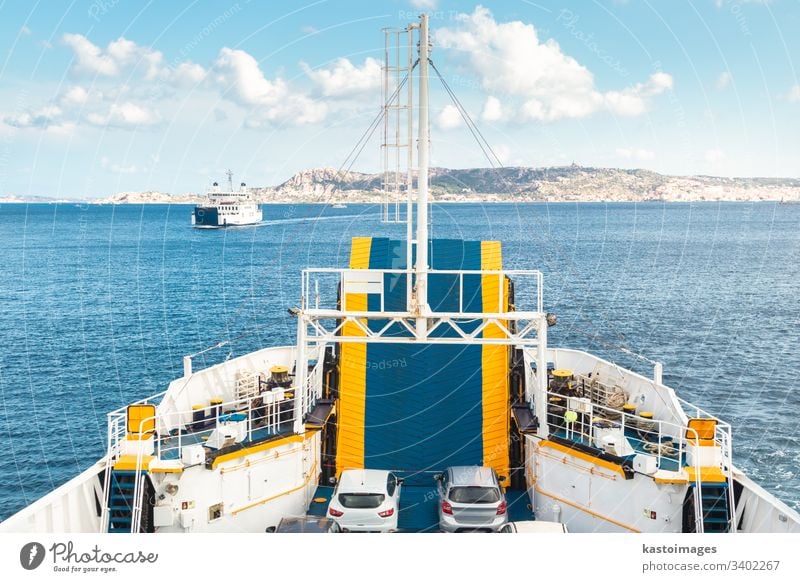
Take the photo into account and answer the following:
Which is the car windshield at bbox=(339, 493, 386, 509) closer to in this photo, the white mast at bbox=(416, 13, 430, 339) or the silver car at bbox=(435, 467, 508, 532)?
the silver car at bbox=(435, 467, 508, 532)

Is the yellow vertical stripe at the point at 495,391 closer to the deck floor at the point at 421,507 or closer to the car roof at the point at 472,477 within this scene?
the deck floor at the point at 421,507

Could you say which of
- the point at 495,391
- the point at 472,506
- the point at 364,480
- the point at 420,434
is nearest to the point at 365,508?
the point at 364,480

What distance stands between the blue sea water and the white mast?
16.5 metres

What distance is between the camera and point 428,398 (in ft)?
51.5

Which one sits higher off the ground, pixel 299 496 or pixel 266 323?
pixel 299 496

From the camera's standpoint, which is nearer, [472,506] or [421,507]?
[472,506]

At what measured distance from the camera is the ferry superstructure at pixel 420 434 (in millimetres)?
11422

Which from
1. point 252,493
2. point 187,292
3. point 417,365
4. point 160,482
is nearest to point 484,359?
point 417,365

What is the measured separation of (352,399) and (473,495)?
196 inches

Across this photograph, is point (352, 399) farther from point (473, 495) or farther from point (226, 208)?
point (226, 208)

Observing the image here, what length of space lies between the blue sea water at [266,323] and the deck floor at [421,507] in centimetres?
1303

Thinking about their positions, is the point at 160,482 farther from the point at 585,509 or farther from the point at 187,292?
the point at 187,292

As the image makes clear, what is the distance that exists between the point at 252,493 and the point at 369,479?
2.54m

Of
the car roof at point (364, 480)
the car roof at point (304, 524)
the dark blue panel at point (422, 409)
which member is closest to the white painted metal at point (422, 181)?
the car roof at point (364, 480)
